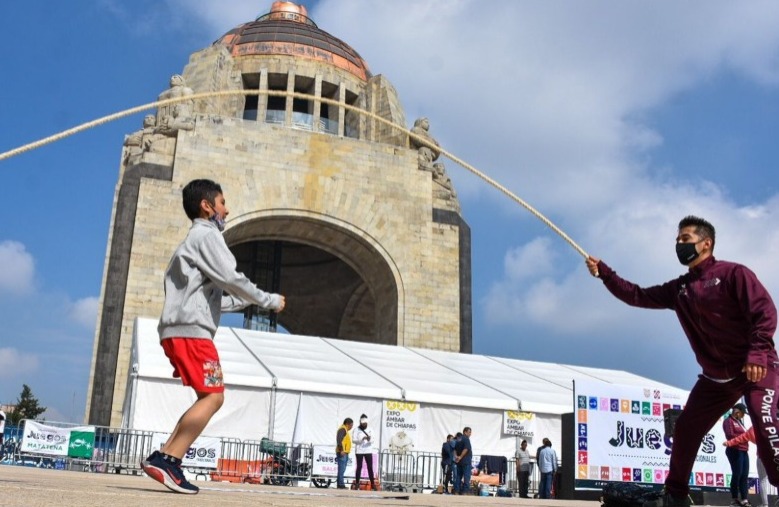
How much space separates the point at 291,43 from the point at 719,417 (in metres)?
28.0

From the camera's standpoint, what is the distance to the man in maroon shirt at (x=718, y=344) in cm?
405

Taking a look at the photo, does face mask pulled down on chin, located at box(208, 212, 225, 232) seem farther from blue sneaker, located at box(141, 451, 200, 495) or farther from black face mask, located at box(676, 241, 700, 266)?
black face mask, located at box(676, 241, 700, 266)

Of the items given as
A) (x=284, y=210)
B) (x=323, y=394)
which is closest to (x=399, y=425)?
(x=323, y=394)

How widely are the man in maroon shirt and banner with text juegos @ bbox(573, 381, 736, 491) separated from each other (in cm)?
748

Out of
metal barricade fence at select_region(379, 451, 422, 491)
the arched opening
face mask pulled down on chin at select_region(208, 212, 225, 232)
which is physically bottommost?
metal barricade fence at select_region(379, 451, 422, 491)

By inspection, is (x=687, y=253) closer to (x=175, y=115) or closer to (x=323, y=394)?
(x=323, y=394)

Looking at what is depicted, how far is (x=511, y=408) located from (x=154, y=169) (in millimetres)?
12575

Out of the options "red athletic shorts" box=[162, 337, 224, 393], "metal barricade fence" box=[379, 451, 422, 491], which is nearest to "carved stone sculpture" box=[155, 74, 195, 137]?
"metal barricade fence" box=[379, 451, 422, 491]

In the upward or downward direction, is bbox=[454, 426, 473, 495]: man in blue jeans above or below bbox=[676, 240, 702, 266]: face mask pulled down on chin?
below

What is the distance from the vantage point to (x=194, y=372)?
14.0 ft

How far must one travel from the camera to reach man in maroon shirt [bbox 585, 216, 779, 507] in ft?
13.3

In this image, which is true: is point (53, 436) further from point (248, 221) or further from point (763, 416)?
point (763, 416)

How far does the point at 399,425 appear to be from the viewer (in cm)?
1481

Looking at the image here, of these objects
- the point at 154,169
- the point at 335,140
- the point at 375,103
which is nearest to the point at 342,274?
the point at 375,103
